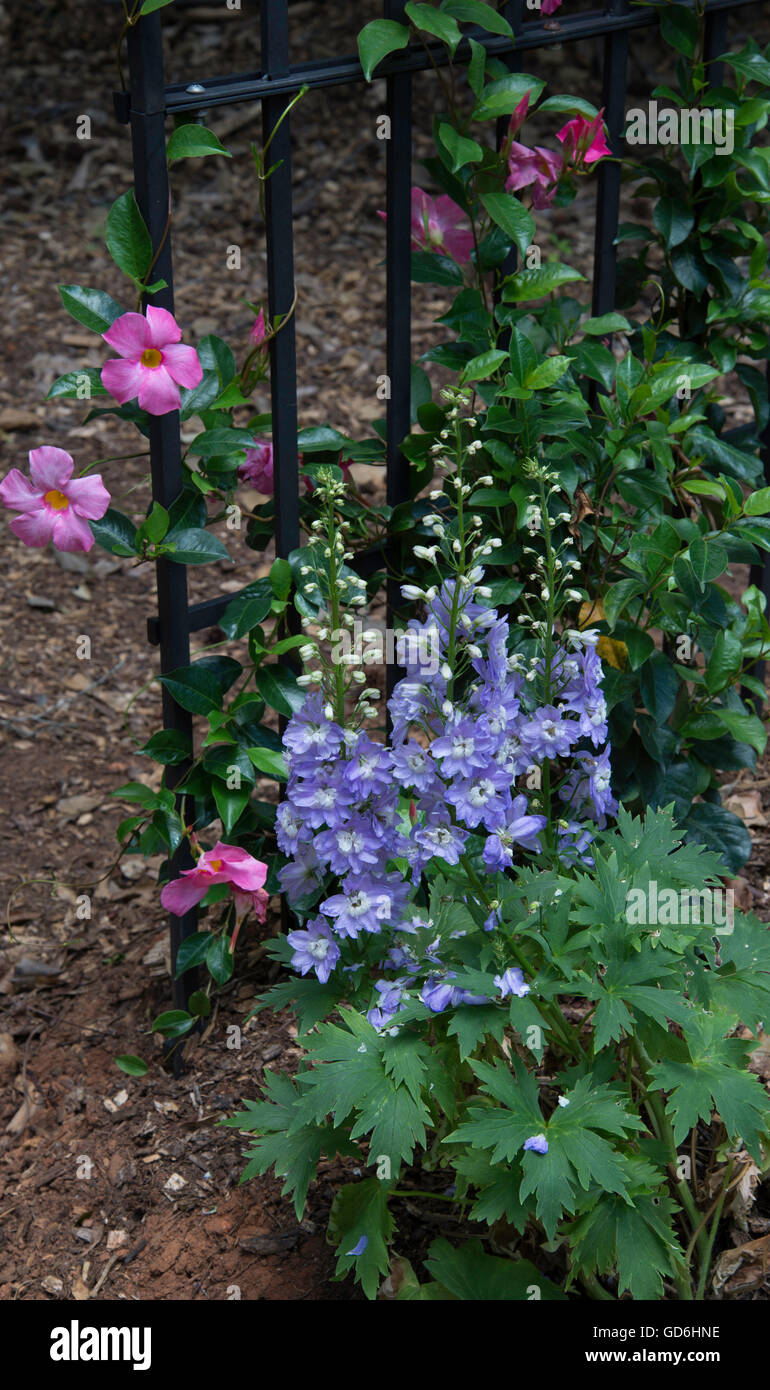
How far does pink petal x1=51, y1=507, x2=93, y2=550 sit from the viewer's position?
2.01 m

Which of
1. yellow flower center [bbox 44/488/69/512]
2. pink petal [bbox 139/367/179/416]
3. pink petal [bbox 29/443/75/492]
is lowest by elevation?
yellow flower center [bbox 44/488/69/512]

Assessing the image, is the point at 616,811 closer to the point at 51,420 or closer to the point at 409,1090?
the point at 409,1090

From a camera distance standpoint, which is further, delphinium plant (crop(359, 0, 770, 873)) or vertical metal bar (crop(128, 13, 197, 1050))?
delphinium plant (crop(359, 0, 770, 873))

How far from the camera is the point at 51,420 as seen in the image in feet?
15.1

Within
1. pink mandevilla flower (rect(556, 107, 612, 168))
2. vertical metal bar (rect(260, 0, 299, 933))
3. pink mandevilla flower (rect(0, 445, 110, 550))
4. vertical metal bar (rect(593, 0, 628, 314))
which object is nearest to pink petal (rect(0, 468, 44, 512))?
pink mandevilla flower (rect(0, 445, 110, 550))

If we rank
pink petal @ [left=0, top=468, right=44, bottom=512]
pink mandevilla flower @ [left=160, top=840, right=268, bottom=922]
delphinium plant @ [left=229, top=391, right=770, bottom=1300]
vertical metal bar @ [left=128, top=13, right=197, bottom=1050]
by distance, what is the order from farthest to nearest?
1. pink mandevilla flower @ [left=160, top=840, right=268, bottom=922]
2. pink petal @ [left=0, top=468, right=44, bottom=512]
3. vertical metal bar @ [left=128, top=13, right=197, bottom=1050]
4. delphinium plant @ [left=229, top=391, right=770, bottom=1300]

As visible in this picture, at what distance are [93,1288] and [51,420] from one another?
319 cm

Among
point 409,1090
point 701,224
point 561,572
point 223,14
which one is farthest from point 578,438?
point 223,14

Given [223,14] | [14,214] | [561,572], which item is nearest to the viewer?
[561,572]

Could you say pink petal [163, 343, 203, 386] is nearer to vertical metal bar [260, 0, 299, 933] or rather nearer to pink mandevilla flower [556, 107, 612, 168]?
vertical metal bar [260, 0, 299, 933]

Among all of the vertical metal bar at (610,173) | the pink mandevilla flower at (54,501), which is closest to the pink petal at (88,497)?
the pink mandevilla flower at (54,501)

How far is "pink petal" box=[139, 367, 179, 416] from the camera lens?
6.44ft

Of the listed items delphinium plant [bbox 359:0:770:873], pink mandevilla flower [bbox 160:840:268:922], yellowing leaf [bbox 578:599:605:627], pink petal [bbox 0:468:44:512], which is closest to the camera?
pink petal [bbox 0:468:44:512]

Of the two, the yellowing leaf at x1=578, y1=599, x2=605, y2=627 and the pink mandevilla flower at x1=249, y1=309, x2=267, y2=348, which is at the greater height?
the pink mandevilla flower at x1=249, y1=309, x2=267, y2=348
